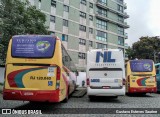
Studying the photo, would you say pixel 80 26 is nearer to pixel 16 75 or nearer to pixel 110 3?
pixel 110 3

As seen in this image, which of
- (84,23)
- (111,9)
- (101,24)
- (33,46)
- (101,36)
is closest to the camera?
(33,46)

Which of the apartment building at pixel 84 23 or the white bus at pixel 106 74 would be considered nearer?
the white bus at pixel 106 74

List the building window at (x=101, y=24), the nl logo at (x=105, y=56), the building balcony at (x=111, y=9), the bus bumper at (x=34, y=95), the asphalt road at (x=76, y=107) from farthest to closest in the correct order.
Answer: the building window at (x=101, y=24)
the building balcony at (x=111, y=9)
the nl logo at (x=105, y=56)
the bus bumper at (x=34, y=95)
the asphalt road at (x=76, y=107)

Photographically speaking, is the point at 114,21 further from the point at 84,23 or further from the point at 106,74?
the point at 106,74

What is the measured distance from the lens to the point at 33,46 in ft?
37.8

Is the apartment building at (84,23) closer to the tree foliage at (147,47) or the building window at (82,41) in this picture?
the building window at (82,41)

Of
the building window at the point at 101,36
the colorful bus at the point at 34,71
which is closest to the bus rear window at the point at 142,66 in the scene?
the colorful bus at the point at 34,71

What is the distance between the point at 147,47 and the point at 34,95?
48.3 m

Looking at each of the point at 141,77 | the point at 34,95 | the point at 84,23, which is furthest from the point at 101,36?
the point at 34,95

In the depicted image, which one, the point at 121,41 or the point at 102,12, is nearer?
the point at 102,12

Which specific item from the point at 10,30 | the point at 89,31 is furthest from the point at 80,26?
the point at 10,30

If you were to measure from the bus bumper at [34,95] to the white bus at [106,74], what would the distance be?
5.30 m

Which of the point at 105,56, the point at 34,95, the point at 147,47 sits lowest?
the point at 34,95

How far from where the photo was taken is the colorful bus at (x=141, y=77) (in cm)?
2150
